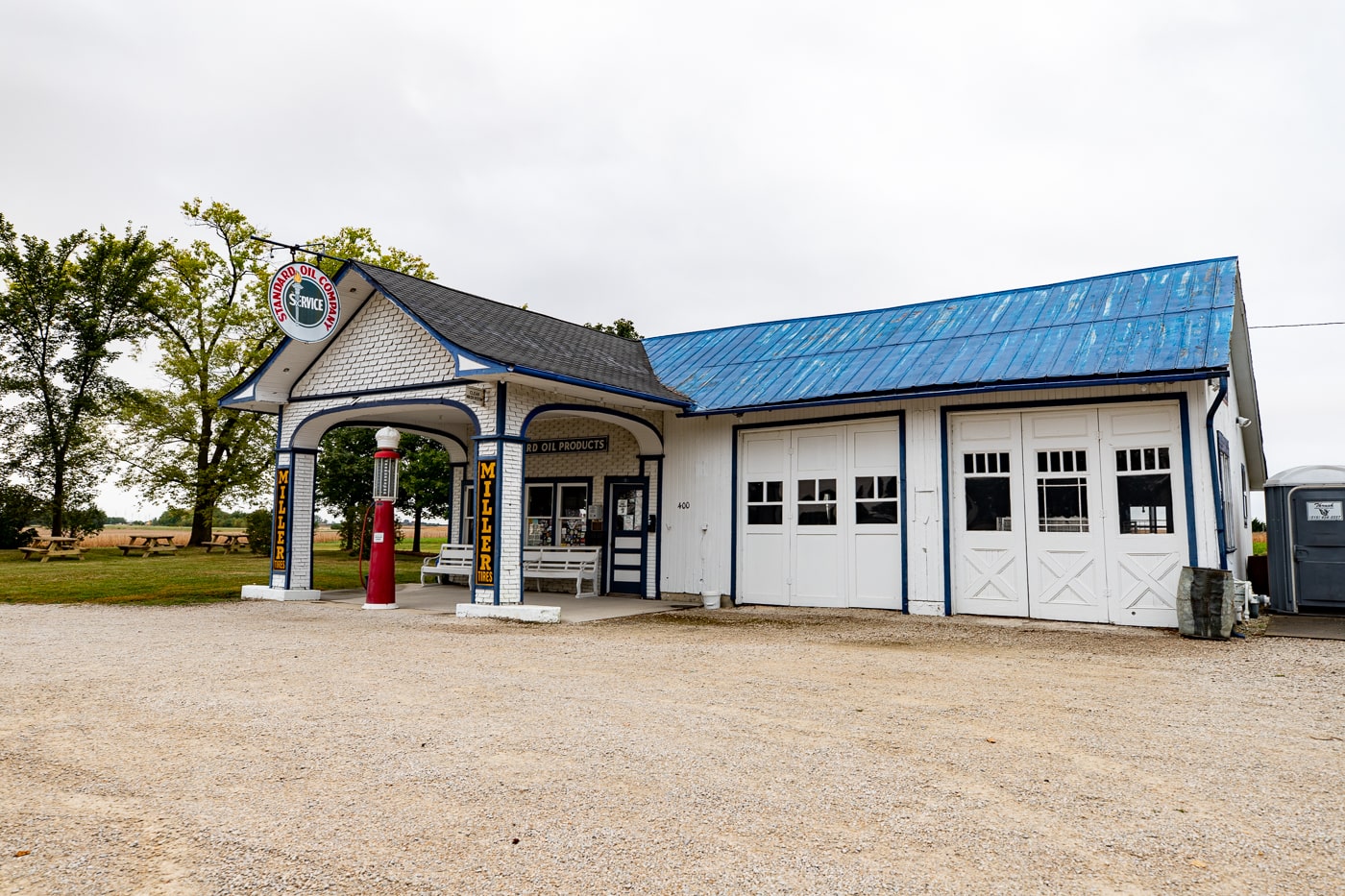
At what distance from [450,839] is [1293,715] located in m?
5.60

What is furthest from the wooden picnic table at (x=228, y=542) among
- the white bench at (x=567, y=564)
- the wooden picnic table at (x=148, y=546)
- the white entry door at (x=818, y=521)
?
the white entry door at (x=818, y=521)

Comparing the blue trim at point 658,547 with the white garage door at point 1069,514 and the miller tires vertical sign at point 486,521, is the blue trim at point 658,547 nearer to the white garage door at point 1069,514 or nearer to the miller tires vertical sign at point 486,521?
the miller tires vertical sign at point 486,521

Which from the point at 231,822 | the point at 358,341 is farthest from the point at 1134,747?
the point at 358,341

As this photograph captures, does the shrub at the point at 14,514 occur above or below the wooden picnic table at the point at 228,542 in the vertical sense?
above

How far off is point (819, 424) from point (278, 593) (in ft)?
30.2

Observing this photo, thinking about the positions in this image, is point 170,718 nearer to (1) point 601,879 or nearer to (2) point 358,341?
(1) point 601,879

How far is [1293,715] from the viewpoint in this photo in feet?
19.2

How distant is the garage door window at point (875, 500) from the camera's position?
12.4m

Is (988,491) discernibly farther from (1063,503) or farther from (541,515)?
(541,515)

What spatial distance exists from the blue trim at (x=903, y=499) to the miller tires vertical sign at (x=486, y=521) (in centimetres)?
562

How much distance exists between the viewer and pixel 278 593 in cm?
1430

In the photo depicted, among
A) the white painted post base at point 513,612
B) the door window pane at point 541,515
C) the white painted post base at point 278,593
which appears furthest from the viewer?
the door window pane at point 541,515

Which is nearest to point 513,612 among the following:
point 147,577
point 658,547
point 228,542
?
point 658,547

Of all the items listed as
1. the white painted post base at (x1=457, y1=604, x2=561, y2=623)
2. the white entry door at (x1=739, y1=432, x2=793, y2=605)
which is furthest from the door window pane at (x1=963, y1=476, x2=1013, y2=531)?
the white painted post base at (x1=457, y1=604, x2=561, y2=623)
